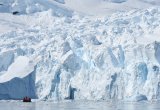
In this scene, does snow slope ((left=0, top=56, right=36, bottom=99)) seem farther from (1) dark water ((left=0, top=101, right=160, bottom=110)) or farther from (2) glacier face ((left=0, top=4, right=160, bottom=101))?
(1) dark water ((left=0, top=101, right=160, bottom=110))

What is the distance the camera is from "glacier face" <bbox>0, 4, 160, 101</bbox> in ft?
112

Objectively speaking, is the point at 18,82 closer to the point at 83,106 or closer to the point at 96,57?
the point at 96,57

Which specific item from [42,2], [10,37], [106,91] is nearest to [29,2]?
[42,2]

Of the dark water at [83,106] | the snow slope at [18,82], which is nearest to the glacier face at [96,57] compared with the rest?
the snow slope at [18,82]

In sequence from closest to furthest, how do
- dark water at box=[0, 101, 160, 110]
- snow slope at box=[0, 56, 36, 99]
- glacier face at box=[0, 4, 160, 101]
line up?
dark water at box=[0, 101, 160, 110] → glacier face at box=[0, 4, 160, 101] → snow slope at box=[0, 56, 36, 99]

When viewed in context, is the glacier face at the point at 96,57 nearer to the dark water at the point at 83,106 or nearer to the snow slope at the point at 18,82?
the snow slope at the point at 18,82

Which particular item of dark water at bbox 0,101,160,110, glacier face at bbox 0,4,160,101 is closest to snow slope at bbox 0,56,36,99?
glacier face at bbox 0,4,160,101

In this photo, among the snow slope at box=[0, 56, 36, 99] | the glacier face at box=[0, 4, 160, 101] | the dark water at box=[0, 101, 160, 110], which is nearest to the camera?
the dark water at box=[0, 101, 160, 110]

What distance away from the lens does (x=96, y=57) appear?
35.6 meters

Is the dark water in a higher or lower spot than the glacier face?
lower

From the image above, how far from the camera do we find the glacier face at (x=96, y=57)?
34188 mm

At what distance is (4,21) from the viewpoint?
1822 inches

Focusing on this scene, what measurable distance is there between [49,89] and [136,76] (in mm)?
5593

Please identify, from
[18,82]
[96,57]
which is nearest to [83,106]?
[96,57]
